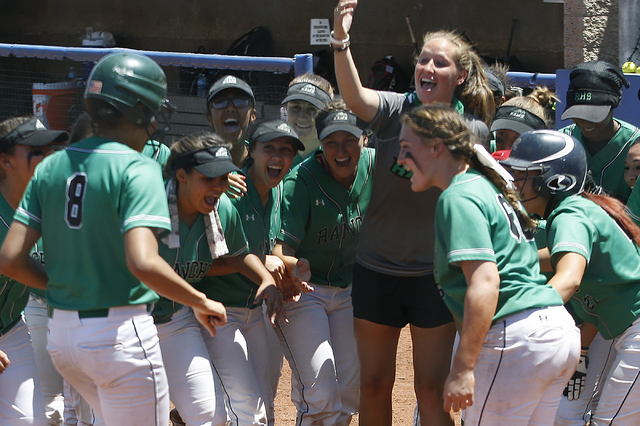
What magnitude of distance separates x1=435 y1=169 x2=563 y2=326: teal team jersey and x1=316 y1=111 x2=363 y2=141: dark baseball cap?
115 cm

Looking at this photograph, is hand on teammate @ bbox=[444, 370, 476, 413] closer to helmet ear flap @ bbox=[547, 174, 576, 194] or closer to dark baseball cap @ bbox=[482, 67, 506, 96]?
helmet ear flap @ bbox=[547, 174, 576, 194]

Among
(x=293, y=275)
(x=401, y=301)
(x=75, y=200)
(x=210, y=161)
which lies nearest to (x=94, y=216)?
(x=75, y=200)

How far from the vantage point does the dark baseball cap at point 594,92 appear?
435cm

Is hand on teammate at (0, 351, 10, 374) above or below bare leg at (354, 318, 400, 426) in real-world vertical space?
above

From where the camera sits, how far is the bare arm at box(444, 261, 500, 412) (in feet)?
8.48

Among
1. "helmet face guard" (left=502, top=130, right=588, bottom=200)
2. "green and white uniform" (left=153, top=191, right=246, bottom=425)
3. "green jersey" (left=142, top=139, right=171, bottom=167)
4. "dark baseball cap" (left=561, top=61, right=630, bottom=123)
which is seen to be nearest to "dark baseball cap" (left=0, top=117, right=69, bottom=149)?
"green jersey" (left=142, top=139, right=171, bottom=167)

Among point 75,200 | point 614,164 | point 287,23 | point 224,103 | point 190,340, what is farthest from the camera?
point 287,23

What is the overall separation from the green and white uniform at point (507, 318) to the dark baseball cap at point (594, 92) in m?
1.79

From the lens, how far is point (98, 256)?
2.68 metres

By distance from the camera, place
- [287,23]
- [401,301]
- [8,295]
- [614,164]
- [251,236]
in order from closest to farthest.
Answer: [8,295], [401,301], [251,236], [614,164], [287,23]

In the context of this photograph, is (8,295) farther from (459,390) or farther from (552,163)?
(552,163)

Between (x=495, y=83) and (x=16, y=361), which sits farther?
(x=495, y=83)

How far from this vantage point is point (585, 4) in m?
7.54

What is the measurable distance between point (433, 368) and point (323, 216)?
100 centimetres
